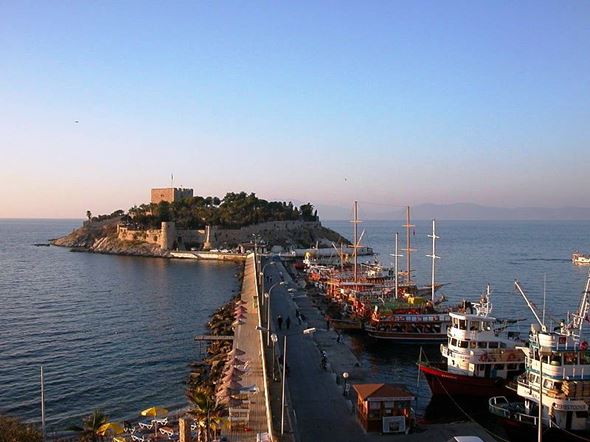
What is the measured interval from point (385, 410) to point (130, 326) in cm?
3159

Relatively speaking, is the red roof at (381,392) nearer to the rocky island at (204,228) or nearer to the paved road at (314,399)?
the paved road at (314,399)

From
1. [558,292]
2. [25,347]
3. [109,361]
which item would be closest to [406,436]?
[109,361]

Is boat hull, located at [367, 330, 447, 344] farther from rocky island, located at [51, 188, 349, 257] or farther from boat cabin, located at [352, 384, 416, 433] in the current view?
rocky island, located at [51, 188, 349, 257]

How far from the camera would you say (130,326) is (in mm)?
48781

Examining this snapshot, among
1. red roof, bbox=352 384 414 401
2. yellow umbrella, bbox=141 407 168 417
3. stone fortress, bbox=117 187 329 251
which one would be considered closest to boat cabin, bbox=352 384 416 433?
red roof, bbox=352 384 414 401

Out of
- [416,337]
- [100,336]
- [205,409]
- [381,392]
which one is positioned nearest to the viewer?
[205,409]

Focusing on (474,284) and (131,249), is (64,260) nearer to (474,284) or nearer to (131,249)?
(131,249)

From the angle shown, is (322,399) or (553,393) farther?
(322,399)

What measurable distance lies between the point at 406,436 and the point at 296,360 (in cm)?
1116

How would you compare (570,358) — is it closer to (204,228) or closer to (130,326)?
(130,326)

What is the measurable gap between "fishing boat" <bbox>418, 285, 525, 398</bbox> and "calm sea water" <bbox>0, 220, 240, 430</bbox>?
43.2 ft

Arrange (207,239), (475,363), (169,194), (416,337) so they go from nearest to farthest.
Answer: (475,363) → (416,337) → (207,239) → (169,194)

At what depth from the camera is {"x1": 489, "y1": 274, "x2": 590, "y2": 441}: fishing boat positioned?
2423 centimetres

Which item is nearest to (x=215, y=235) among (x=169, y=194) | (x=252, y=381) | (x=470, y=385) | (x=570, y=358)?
(x=169, y=194)
